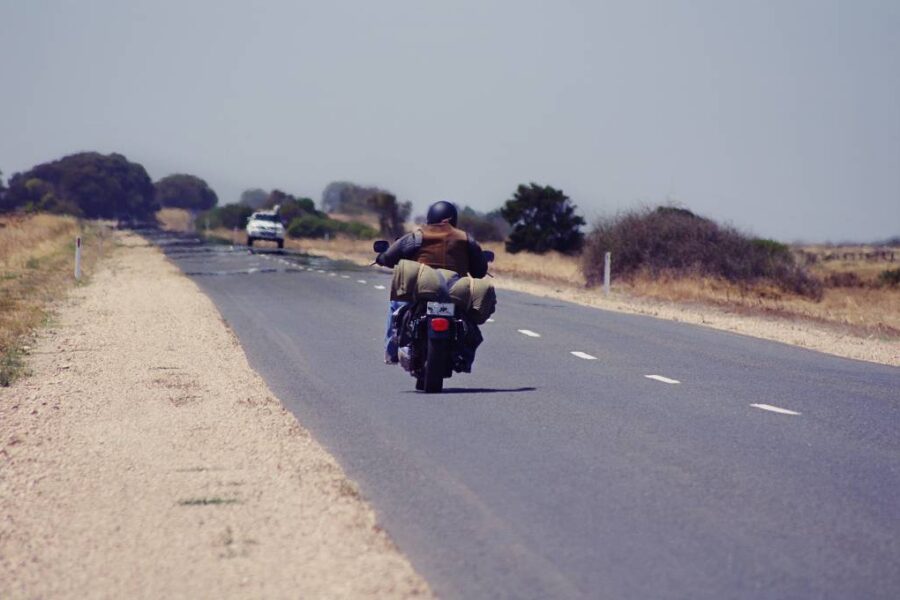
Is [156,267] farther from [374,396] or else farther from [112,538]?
[112,538]

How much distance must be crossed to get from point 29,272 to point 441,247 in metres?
26.5

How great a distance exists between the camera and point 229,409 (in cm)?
1207

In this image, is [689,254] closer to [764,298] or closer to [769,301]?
[764,298]

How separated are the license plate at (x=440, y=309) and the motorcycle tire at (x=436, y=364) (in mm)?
252

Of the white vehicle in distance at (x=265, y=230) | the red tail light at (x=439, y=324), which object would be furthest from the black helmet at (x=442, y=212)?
the white vehicle in distance at (x=265, y=230)

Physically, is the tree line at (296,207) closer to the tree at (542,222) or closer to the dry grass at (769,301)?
the tree at (542,222)

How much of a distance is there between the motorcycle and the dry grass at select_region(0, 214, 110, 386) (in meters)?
4.09

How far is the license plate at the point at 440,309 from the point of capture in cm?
1274

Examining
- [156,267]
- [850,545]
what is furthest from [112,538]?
[156,267]

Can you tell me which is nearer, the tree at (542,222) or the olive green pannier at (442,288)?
the olive green pannier at (442,288)

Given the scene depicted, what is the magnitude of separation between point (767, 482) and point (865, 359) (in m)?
11.2

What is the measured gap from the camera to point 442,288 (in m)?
12.8

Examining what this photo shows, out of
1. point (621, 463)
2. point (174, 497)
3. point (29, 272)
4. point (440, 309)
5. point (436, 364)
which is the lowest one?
point (29, 272)

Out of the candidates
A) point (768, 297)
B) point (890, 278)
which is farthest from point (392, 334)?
point (890, 278)
